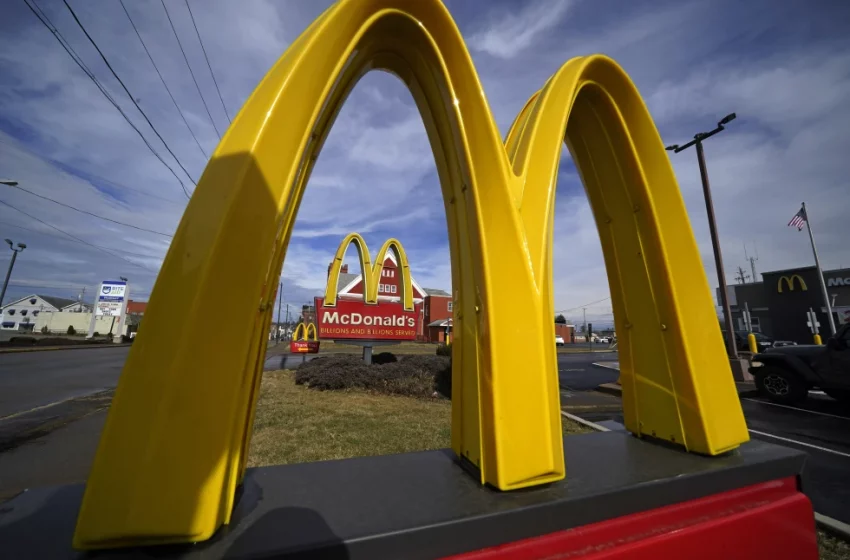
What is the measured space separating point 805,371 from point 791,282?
23319 mm

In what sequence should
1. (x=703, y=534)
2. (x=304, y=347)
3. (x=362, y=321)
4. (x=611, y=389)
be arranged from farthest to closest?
(x=304, y=347) < (x=362, y=321) < (x=611, y=389) < (x=703, y=534)

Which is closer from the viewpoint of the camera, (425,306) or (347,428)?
(347,428)

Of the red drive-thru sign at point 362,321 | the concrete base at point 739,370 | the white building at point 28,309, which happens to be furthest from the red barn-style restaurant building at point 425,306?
the white building at point 28,309

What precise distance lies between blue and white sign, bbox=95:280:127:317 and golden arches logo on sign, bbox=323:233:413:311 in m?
38.9

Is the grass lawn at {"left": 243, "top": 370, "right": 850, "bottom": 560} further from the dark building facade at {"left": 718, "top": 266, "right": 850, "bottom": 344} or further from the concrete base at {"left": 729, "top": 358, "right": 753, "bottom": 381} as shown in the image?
the dark building facade at {"left": 718, "top": 266, "right": 850, "bottom": 344}

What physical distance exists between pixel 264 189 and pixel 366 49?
1138 mm

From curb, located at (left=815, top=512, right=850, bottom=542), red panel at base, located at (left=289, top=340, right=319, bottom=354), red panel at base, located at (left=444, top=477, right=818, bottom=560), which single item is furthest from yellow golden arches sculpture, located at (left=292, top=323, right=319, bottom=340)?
red panel at base, located at (left=444, top=477, right=818, bottom=560)

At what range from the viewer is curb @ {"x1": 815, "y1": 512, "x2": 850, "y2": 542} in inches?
105

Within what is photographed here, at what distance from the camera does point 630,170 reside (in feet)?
8.50

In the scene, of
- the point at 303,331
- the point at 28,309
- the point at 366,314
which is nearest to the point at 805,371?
the point at 366,314

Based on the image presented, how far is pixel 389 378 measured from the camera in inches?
372

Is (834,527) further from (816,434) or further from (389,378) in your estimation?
(389,378)

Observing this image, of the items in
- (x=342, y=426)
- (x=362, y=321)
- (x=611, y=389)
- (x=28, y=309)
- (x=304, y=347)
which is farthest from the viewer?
(x=28, y=309)

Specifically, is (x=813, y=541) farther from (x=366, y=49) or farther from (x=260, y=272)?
(x=366, y=49)
